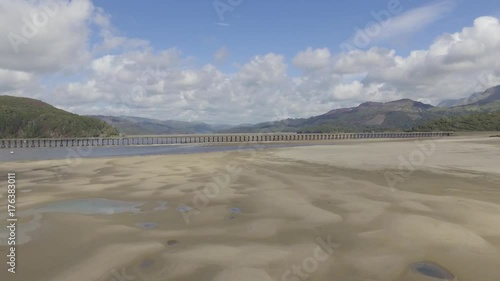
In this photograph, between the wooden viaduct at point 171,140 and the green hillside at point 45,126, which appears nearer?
the wooden viaduct at point 171,140

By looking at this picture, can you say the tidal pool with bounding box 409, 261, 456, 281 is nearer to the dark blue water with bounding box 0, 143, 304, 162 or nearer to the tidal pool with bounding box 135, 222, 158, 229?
the tidal pool with bounding box 135, 222, 158, 229

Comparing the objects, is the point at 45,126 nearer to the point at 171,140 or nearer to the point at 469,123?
the point at 171,140

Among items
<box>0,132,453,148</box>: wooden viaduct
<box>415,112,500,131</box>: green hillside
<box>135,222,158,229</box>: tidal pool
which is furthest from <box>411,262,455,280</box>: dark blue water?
<box>415,112,500,131</box>: green hillside

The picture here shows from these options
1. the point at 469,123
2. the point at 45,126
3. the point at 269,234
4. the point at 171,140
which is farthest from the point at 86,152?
the point at 469,123

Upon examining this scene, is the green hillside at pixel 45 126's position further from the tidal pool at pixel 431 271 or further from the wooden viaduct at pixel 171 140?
the tidal pool at pixel 431 271

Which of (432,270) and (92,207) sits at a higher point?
(432,270)

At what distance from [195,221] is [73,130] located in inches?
7567

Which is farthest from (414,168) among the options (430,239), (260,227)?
(260,227)

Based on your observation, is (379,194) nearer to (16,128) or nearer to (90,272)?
(90,272)

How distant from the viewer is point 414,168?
84.5ft

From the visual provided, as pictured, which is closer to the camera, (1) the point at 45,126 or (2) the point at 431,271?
(2) the point at 431,271

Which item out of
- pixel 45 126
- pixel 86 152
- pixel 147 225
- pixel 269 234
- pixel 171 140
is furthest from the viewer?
pixel 45 126

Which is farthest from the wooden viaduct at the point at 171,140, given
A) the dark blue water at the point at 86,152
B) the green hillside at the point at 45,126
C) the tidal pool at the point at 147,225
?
the tidal pool at the point at 147,225

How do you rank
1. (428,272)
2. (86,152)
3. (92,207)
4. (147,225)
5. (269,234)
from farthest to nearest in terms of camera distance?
(86,152)
(92,207)
(147,225)
(269,234)
(428,272)
